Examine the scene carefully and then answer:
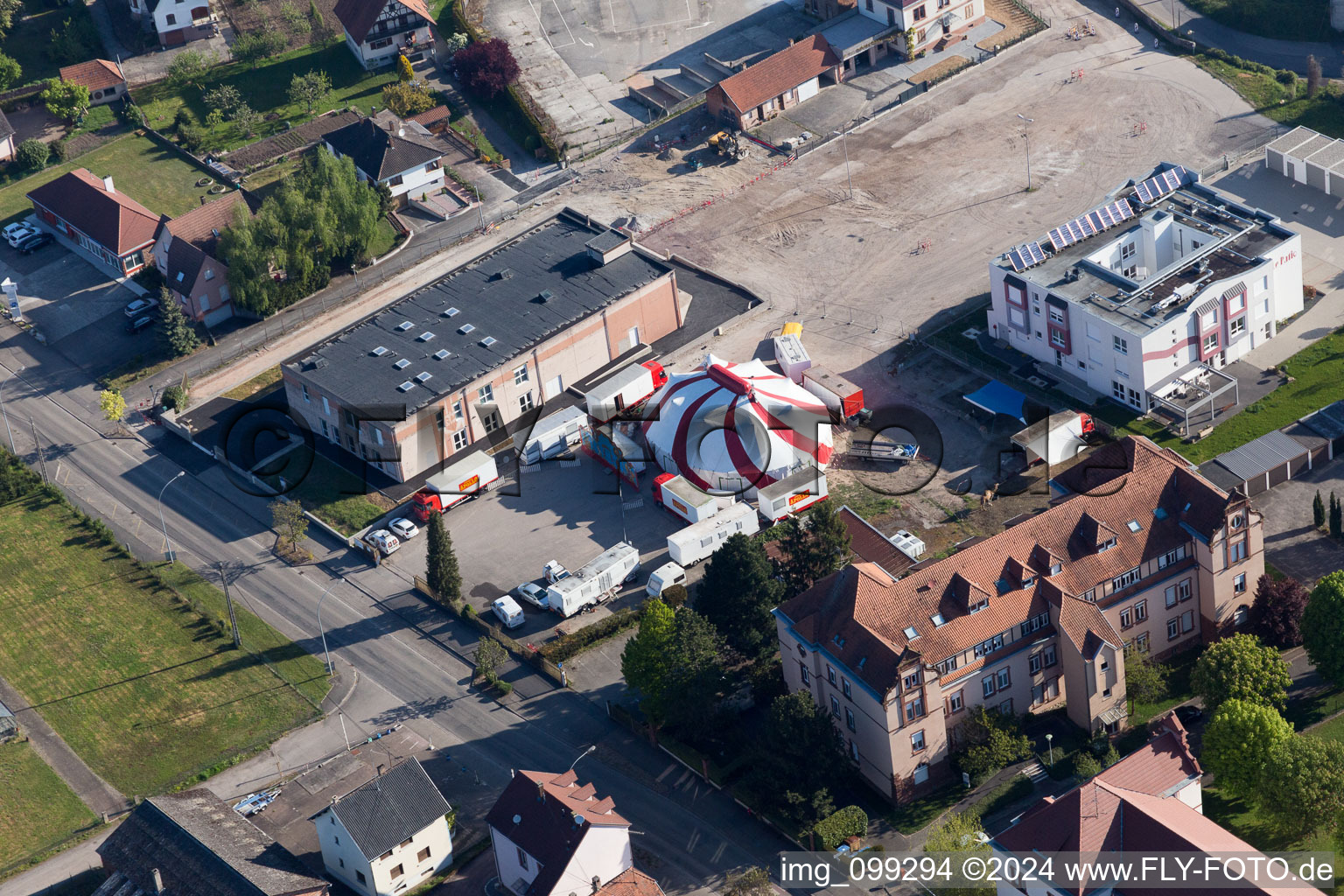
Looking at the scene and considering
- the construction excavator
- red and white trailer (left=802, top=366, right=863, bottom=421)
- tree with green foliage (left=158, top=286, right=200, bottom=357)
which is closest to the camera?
red and white trailer (left=802, top=366, right=863, bottom=421)

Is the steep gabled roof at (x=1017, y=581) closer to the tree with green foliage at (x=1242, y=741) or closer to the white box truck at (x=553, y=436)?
the tree with green foliage at (x=1242, y=741)

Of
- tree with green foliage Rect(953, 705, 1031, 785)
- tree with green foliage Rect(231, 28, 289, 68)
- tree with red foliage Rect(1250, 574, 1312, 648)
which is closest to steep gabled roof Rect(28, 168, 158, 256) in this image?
tree with green foliage Rect(231, 28, 289, 68)

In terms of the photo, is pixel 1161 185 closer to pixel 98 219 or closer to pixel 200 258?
pixel 200 258

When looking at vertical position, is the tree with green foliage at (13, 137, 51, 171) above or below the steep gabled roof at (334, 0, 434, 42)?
below

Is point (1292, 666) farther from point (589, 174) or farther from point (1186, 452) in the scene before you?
point (589, 174)

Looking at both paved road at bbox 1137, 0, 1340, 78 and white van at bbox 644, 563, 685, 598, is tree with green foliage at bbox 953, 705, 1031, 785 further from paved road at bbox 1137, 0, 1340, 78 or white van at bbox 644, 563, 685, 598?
paved road at bbox 1137, 0, 1340, 78

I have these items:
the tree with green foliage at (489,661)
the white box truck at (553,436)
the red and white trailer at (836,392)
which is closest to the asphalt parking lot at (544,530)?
the white box truck at (553,436)

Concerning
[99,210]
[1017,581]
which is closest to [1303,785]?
[1017,581]
